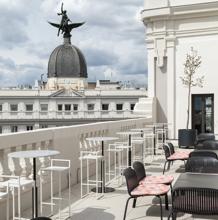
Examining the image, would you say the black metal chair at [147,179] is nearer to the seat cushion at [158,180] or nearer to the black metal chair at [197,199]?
the seat cushion at [158,180]

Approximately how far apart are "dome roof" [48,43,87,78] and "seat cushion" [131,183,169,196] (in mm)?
82337

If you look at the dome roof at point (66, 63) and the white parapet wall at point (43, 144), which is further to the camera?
the dome roof at point (66, 63)

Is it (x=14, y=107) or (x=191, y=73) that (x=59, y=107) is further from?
(x=191, y=73)

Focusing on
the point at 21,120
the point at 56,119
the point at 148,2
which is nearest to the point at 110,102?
the point at 56,119

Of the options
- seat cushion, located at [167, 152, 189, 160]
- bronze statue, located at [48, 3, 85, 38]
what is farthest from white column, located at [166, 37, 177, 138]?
bronze statue, located at [48, 3, 85, 38]

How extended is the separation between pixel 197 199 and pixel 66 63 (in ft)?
280

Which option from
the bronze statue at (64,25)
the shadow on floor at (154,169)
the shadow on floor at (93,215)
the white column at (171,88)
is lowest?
the shadow on floor at (93,215)

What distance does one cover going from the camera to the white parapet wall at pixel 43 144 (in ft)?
19.1

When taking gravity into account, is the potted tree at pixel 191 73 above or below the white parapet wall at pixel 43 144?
above

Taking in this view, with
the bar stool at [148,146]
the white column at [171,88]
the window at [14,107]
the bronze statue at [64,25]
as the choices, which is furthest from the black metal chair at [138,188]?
the bronze statue at [64,25]

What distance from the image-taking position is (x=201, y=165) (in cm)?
604

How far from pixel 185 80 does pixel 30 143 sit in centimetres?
1169

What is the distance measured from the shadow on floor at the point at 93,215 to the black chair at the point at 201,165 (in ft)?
4.60

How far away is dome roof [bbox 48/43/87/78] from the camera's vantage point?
87812 millimetres
